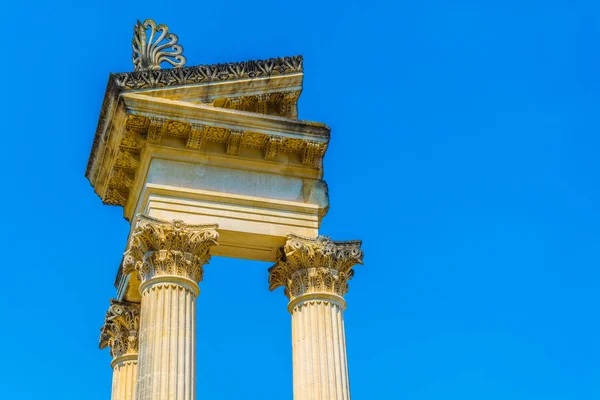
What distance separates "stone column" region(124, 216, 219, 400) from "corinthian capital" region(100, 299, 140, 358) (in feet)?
10.1

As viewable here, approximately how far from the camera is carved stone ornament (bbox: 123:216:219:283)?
103 feet

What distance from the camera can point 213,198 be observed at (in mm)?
32875

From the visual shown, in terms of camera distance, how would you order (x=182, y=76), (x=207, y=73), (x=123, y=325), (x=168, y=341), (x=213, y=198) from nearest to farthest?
(x=168, y=341) → (x=213, y=198) → (x=182, y=76) → (x=207, y=73) → (x=123, y=325)

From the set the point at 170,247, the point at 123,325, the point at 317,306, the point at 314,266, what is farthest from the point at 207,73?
the point at 123,325

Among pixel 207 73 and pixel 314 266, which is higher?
pixel 207 73

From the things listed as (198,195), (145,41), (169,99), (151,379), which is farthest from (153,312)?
(145,41)

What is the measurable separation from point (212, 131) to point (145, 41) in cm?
454

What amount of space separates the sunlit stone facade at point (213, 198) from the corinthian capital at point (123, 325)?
0.03 meters

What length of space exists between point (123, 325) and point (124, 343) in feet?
1.85

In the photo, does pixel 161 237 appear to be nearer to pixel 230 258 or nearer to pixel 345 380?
pixel 230 258

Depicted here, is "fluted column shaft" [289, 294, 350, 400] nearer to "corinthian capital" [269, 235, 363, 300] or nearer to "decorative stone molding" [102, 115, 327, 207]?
"corinthian capital" [269, 235, 363, 300]

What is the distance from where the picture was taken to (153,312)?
30531 millimetres

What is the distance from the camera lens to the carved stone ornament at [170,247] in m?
31.3

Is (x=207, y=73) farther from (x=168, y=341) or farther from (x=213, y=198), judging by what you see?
(x=168, y=341)
